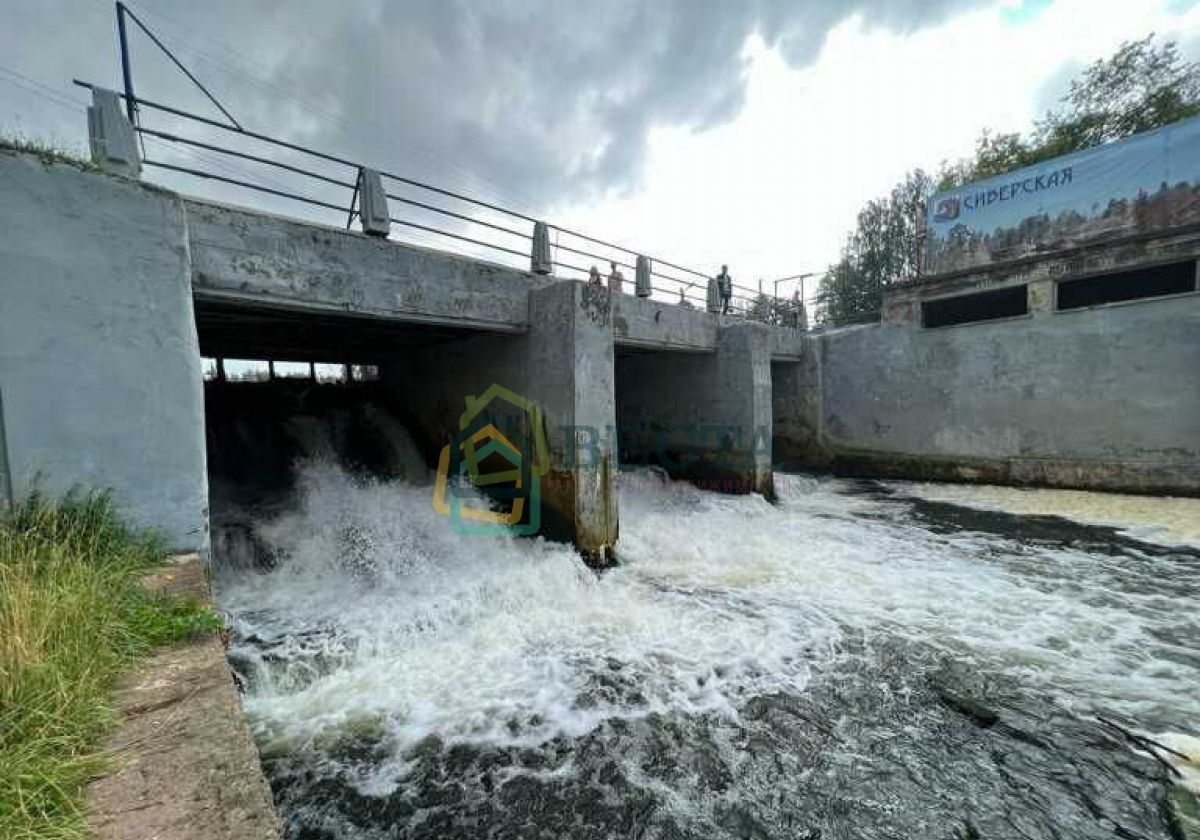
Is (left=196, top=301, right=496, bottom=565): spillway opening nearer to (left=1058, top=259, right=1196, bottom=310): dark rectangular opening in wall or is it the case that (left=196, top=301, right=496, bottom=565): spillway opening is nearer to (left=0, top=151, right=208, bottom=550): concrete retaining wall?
(left=0, top=151, right=208, bottom=550): concrete retaining wall

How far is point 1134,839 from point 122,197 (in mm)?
7841

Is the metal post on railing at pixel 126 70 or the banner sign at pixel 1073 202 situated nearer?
the metal post on railing at pixel 126 70

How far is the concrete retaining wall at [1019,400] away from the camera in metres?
9.47

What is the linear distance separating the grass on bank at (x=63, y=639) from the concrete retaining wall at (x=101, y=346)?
362 millimetres

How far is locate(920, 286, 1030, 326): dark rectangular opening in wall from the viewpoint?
12.1 meters

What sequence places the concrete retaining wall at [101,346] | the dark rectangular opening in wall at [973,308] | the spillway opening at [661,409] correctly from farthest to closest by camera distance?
1. the dark rectangular opening in wall at [973,308]
2. the spillway opening at [661,409]
3. the concrete retaining wall at [101,346]

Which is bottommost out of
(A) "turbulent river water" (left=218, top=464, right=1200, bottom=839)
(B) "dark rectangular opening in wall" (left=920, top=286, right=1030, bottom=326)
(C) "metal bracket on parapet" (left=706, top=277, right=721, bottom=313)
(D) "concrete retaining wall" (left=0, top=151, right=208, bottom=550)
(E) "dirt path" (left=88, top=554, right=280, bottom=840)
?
(A) "turbulent river water" (left=218, top=464, right=1200, bottom=839)

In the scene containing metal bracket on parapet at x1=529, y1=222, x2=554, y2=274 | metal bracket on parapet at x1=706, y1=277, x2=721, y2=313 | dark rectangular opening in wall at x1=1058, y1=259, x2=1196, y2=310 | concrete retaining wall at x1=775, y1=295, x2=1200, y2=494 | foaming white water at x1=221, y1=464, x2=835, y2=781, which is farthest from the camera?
metal bracket on parapet at x1=706, y1=277, x2=721, y2=313

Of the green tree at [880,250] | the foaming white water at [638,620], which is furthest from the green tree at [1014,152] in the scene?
the foaming white water at [638,620]

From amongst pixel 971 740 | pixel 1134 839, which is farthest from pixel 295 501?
pixel 1134 839

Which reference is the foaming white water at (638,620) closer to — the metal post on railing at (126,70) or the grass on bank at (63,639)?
the grass on bank at (63,639)

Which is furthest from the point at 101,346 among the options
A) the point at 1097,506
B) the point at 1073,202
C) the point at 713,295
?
the point at 1073,202
